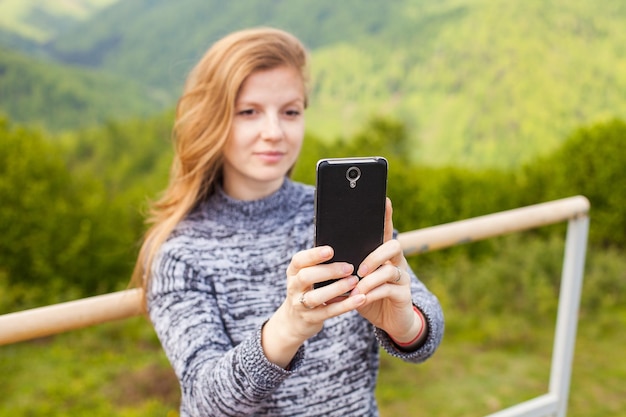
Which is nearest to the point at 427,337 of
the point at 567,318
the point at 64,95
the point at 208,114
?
the point at 208,114

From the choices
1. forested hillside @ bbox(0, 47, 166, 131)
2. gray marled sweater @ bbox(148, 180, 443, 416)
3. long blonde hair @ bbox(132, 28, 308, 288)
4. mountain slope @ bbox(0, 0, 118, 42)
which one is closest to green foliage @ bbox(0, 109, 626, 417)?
long blonde hair @ bbox(132, 28, 308, 288)

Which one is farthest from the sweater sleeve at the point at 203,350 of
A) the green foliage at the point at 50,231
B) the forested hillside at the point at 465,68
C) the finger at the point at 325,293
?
the forested hillside at the point at 465,68

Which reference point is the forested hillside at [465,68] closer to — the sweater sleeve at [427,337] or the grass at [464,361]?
the grass at [464,361]

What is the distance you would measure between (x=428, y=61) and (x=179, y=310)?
11.6 m

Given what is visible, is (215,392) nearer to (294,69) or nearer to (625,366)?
(294,69)

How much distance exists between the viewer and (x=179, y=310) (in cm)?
108

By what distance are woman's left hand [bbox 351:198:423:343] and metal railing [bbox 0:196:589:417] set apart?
346 millimetres

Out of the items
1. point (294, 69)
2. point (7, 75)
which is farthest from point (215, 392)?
point (7, 75)

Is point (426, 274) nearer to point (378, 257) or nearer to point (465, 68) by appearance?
point (378, 257)

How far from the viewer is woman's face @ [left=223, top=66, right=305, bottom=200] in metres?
1.18

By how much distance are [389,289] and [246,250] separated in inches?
14.3

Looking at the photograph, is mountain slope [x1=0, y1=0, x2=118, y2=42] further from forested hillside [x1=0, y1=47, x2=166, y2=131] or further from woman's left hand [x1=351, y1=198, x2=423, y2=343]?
woman's left hand [x1=351, y1=198, x2=423, y2=343]

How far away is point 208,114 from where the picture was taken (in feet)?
3.95

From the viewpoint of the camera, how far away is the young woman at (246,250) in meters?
1.05
